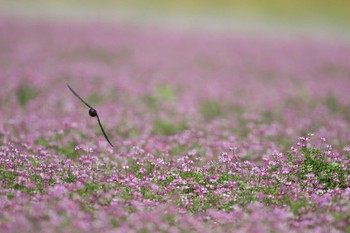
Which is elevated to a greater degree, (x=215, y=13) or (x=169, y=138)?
(x=215, y=13)

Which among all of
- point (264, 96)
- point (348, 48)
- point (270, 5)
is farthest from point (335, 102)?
point (270, 5)

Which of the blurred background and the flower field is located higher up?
the blurred background

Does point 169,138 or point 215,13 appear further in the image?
point 215,13

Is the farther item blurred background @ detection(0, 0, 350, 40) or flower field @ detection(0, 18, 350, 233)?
blurred background @ detection(0, 0, 350, 40)

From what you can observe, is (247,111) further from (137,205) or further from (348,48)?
(348,48)
